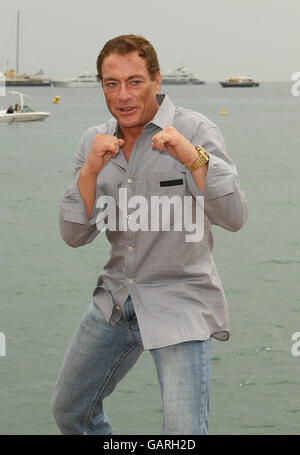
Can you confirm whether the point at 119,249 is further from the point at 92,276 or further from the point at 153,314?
the point at 92,276

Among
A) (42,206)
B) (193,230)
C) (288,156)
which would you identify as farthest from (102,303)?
(288,156)

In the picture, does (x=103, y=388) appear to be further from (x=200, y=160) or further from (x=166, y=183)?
(x=200, y=160)

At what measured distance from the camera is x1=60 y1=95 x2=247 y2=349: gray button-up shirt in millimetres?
3301

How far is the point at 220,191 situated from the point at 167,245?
1.03 feet

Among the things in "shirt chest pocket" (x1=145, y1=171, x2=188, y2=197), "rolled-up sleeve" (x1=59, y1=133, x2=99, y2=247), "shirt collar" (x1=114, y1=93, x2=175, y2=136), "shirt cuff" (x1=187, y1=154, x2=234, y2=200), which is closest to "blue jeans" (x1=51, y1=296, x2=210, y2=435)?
"rolled-up sleeve" (x1=59, y1=133, x2=99, y2=247)

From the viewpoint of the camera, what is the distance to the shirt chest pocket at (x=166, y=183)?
133 inches

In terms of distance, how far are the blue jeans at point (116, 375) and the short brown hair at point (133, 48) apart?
934 millimetres

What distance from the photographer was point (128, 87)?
3385mm

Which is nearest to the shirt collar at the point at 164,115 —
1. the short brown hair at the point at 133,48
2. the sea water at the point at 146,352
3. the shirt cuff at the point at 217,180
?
the short brown hair at the point at 133,48

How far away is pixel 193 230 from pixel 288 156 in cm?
→ 3042

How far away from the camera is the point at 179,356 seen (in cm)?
327

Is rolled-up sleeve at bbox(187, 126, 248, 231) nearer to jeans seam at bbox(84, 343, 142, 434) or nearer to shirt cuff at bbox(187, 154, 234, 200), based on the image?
shirt cuff at bbox(187, 154, 234, 200)

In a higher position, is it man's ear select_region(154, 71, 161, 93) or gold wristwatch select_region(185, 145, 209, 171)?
man's ear select_region(154, 71, 161, 93)

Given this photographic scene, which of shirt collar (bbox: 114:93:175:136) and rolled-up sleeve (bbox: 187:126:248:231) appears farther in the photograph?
shirt collar (bbox: 114:93:175:136)
